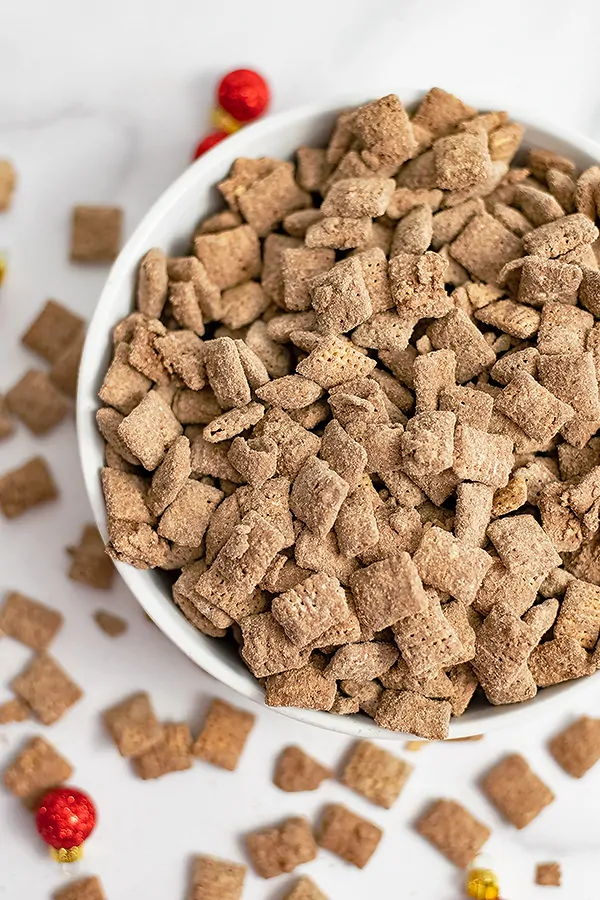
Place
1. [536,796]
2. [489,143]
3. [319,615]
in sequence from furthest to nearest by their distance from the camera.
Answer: [536,796]
[489,143]
[319,615]

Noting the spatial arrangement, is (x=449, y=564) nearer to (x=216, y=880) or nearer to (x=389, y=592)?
(x=389, y=592)

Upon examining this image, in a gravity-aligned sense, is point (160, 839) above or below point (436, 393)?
below

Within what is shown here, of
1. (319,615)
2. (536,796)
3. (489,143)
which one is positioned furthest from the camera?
(536,796)

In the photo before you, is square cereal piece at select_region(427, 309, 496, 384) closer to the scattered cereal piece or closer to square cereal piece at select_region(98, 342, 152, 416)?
square cereal piece at select_region(98, 342, 152, 416)

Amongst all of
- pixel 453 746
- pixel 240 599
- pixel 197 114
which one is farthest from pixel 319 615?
pixel 197 114

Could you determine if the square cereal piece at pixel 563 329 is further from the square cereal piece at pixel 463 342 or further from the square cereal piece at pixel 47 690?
the square cereal piece at pixel 47 690

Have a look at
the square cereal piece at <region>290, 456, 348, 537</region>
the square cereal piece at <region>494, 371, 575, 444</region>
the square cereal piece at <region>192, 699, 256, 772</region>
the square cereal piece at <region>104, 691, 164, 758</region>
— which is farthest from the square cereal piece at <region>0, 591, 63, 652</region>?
the square cereal piece at <region>494, 371, 575, 444</region>

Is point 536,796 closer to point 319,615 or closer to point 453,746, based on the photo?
point 453,746

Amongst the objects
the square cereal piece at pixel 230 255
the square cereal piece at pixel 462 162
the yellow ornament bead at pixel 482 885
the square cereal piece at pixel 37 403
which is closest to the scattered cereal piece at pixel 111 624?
the square cereal piece at pixel 37 403
